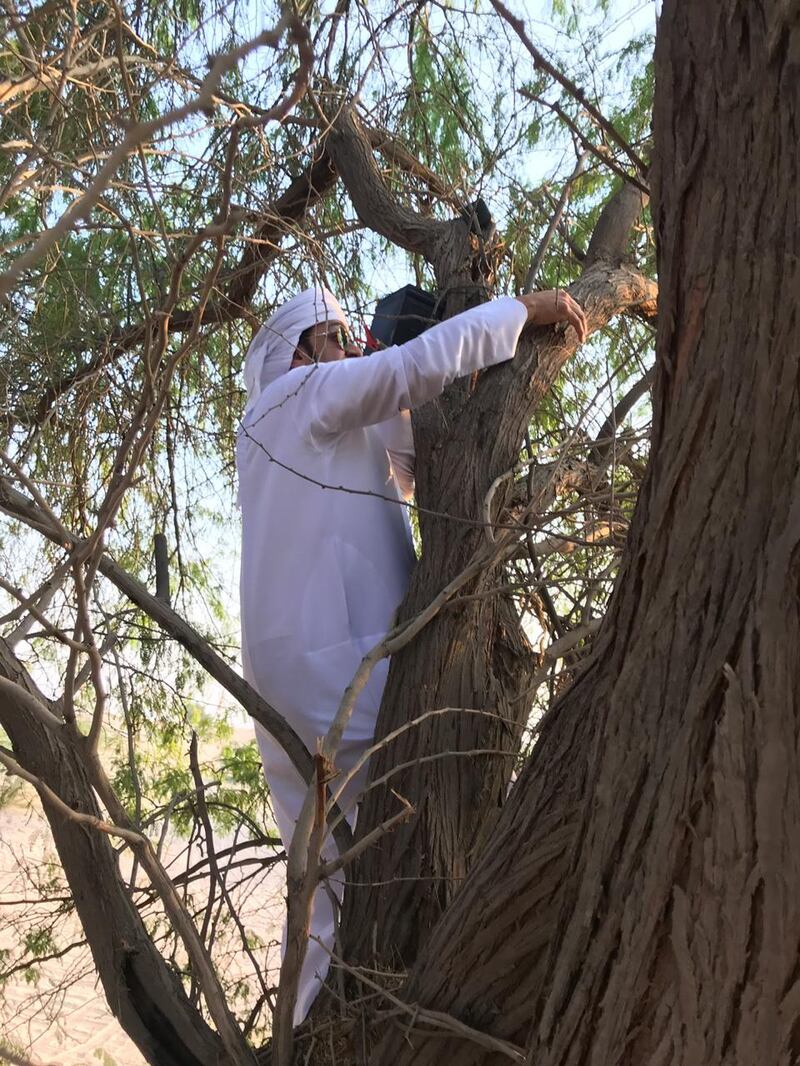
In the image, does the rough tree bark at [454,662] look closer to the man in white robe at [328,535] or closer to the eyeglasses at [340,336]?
the man in white robe at [328,535]

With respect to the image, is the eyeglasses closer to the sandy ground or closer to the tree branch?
the tree branch

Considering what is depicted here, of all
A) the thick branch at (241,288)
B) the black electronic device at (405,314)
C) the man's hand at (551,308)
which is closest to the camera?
the man's hand at (551,308)

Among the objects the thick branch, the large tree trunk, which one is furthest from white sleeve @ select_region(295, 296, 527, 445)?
the large tree trunk

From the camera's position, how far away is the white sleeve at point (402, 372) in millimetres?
2094

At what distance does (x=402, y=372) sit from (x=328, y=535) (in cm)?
33

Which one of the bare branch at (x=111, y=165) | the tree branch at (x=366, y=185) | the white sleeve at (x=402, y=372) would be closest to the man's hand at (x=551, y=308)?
the white sleeve at (x=402, y=372)

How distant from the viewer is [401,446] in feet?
7.93

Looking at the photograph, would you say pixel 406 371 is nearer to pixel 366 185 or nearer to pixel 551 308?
pixel 551 308

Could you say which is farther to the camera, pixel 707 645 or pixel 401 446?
pixel 401 446

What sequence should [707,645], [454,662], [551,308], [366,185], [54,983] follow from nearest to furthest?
1. [707,645]
2. [454,662]
3. [551,308]
4. [54,983]
5. [366,185]

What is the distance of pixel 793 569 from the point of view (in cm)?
95

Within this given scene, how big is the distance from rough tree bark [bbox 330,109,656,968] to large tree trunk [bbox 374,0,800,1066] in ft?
1.82

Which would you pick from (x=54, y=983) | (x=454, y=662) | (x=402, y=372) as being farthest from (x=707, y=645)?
(x=54, y=983)

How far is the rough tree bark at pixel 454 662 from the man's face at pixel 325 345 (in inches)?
9.8
